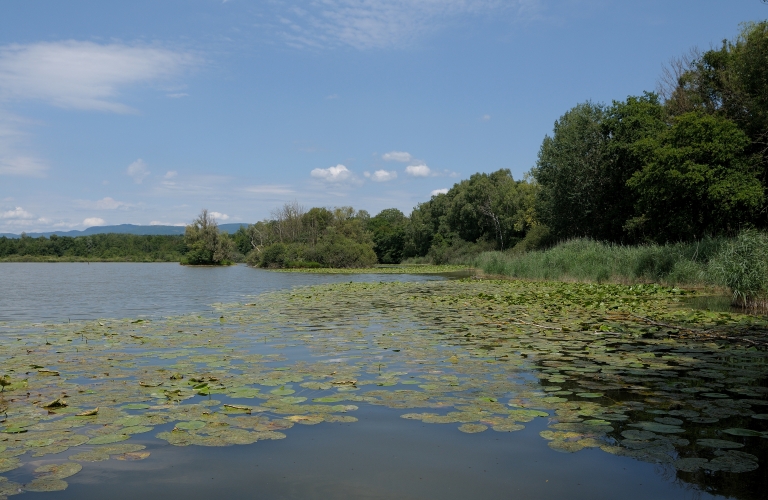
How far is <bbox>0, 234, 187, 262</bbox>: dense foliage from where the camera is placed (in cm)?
9169

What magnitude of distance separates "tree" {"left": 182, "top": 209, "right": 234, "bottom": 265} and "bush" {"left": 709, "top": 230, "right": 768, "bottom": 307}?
66.3 meters

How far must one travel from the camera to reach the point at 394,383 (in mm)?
6070

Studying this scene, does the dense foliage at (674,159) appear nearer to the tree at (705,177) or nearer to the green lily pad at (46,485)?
the tree at (705,177)

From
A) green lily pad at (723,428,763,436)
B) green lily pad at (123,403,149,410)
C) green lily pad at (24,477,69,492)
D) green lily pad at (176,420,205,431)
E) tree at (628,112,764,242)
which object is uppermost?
tree at (628,112,764,242)

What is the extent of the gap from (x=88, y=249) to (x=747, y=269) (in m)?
104

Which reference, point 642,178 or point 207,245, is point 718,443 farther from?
point 207,245

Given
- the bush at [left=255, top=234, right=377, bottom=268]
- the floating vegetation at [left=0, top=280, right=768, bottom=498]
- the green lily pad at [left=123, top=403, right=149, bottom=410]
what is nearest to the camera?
the floating vegetation at [left=0, top=280, right=768, bottom=498]

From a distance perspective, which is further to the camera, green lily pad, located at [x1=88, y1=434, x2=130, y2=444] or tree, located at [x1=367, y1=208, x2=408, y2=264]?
tree, located at [x1=367, y1=208, x2=408, y2=264]

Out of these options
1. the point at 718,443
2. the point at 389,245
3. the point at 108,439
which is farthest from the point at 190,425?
the point at 389,245

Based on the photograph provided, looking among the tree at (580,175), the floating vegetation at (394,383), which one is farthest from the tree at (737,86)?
the floating vegetation at (394,383)

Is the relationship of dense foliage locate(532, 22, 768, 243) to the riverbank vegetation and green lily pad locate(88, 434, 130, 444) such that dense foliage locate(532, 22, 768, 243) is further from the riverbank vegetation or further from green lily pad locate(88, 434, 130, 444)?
green lily pad locate(88, 434, 130, 444)

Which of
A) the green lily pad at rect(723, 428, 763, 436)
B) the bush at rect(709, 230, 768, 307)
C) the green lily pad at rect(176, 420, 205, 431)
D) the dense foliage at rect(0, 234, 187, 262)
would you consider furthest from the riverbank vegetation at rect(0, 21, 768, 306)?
the dense foliage at rect(0, 234, 187, 262)

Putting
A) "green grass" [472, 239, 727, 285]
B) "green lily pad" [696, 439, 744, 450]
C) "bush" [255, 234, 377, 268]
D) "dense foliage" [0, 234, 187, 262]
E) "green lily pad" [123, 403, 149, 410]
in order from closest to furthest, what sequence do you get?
"green lily pad" [696, 439, 744, 450] → "green lily pad" [123, 403, 149, 410] → "green grass" [472, 239, 727, 285] → "bush" [255, 234, 377, 268] → "dense foliage" [0, 234, 187, 262]

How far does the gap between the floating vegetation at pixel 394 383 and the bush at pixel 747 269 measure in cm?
179
